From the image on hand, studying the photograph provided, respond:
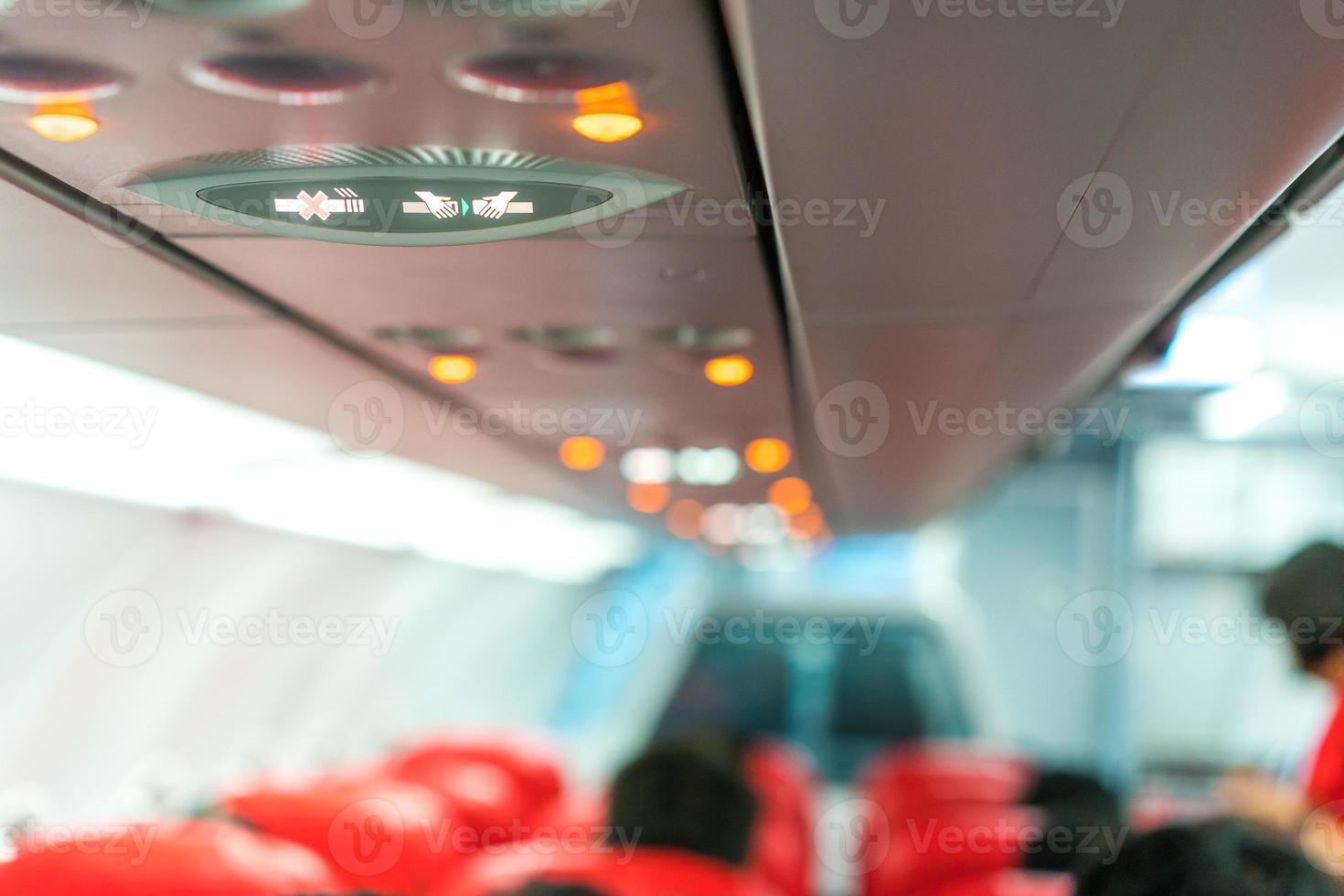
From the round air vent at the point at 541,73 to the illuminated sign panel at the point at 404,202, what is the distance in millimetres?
320

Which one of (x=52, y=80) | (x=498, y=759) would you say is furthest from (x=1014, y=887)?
(x=498, y=759)

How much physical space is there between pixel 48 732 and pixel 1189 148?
17.6 feet

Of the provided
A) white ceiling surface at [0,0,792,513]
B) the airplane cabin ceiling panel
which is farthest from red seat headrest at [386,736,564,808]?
the airplane cabin ceiling panel

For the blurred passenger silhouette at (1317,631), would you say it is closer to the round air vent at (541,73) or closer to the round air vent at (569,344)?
the round air vent at (569,344)

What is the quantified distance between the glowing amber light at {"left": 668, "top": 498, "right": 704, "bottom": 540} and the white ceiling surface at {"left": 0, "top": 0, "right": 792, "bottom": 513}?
3056 mm

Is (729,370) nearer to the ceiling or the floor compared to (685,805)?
nearer to the ceiling

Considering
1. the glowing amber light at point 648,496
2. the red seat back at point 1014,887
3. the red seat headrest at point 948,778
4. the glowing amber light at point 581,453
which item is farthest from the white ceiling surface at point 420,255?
the red seat headrest at point 948,778

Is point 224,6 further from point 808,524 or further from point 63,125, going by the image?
point 808,524

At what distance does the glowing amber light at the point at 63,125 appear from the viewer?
1.72m

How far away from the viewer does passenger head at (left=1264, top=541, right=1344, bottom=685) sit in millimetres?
4617

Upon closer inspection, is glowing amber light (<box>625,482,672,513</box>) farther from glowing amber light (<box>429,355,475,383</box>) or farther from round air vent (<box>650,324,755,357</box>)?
round air vent (<box>650,324,755,357</box>)

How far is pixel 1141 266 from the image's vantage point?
93.2 inches

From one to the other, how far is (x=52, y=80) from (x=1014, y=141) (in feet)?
3.97

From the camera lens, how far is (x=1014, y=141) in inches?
65.0
